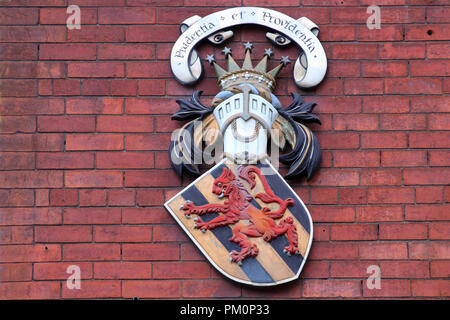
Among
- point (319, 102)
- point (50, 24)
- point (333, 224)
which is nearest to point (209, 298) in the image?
point (333, 224)

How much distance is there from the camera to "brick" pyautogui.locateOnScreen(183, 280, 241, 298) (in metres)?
5.70

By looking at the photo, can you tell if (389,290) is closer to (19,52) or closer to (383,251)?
(383,251)

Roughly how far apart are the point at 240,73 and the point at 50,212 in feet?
4.72

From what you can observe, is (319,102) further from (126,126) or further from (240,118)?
(126,126)

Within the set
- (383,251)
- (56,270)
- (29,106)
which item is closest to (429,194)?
(383,251)

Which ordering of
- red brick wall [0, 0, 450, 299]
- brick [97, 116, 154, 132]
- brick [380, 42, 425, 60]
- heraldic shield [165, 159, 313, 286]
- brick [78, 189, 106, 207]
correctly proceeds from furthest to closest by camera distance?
brick [380, 42, 425, 60]
brick [97, 116, 154, 132]
brick [78, 189, 106, 207]
red brick wall [0, 0, 450, 299]
heraldic shield [165, 159, 313, 286]

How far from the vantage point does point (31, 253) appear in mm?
5801

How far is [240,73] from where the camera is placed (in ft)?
19.6

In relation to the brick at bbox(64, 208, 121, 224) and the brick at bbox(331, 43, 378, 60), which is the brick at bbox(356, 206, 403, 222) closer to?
the brick at bbox(331, 43, 378, 60)

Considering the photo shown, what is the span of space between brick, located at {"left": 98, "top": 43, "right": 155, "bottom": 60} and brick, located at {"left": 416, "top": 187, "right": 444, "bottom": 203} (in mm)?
1850

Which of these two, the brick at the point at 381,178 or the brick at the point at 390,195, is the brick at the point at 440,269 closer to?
the brick at the point at 390,195

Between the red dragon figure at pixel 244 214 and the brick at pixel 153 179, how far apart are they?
214 mm

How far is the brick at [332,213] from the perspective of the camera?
5.80 meters

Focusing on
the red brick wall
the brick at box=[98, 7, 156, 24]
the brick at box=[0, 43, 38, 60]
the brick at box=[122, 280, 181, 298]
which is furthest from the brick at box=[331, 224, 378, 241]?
the brick at box=[0, 43, 38, 60]
